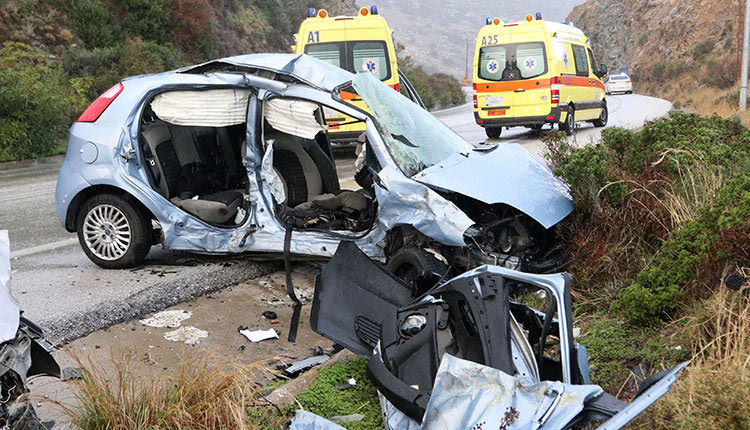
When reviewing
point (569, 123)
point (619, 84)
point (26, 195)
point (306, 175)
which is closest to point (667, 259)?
point (306, 175)

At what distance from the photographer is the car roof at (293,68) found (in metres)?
6.03

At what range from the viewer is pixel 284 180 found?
7.01m

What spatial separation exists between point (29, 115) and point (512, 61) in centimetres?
1092

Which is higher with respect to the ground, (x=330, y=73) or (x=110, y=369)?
(x=330, y=73)

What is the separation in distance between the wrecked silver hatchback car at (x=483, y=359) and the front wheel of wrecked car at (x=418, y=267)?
0.65m

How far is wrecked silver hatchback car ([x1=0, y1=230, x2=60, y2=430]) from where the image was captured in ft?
9.56

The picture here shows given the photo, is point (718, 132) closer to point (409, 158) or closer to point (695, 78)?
point (409, 158)

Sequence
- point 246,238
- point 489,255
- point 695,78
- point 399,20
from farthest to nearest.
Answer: point 399,20 → point 695,78 → point 246,238 → point 489,255

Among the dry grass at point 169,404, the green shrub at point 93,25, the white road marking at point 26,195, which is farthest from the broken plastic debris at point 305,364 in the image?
the green shrub at point 93,25

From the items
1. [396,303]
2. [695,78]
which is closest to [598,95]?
[396,303]

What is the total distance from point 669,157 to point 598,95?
47.6ft

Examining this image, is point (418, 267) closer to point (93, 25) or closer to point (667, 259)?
point (667, 259)

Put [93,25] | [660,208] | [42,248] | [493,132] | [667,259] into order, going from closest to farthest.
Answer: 1. [667,259]
2. [660,208]
3. [42,248]
4. [493,132]
5. [93,25]

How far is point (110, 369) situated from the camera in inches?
177
